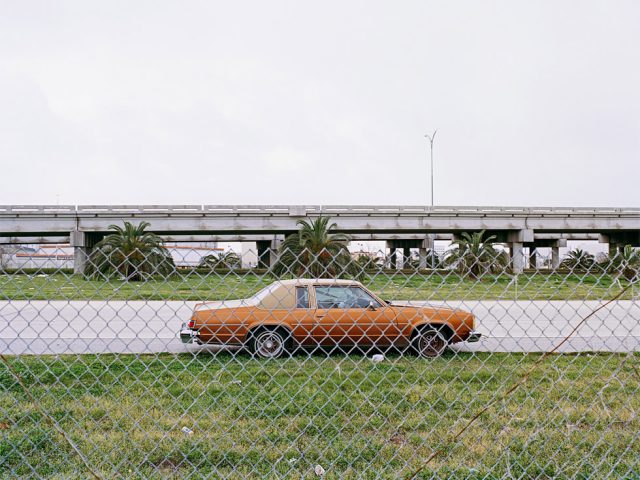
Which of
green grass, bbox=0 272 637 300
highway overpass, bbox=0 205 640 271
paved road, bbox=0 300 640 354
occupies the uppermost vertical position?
green grass, bbox=0 272 637 300

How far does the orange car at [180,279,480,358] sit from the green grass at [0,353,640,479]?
2.38 ft

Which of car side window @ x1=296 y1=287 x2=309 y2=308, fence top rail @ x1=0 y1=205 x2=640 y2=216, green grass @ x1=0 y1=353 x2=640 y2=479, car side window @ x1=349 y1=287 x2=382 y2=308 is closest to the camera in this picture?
green grass @ x1=0 y1=353 x2=640 y2=479

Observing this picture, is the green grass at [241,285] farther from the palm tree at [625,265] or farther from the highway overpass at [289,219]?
the highway overpass at [289,219]

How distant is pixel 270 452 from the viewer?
3793 millimetres

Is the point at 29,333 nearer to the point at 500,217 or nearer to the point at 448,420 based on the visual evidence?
the point at 448,420

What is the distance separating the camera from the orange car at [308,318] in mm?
6160

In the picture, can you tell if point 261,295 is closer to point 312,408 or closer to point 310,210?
point 312,408

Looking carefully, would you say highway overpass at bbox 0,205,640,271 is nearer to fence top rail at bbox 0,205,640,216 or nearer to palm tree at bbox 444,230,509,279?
fence top rail at bbox 0,205,640,216

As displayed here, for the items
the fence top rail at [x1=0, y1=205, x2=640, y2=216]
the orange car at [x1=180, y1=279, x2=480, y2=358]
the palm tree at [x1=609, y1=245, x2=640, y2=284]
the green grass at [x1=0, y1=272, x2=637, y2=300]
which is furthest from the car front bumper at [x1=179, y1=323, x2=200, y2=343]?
the fence top rail at [x1=0, y1=205, x2=640, y2=216]

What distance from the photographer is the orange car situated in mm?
6160

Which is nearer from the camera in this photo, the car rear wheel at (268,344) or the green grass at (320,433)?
the green grass at (320,433)

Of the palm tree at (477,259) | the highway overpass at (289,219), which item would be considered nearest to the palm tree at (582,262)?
the palm tree at (477,259)

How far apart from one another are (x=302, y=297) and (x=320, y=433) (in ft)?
8.22

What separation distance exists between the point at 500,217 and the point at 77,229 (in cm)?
2813
